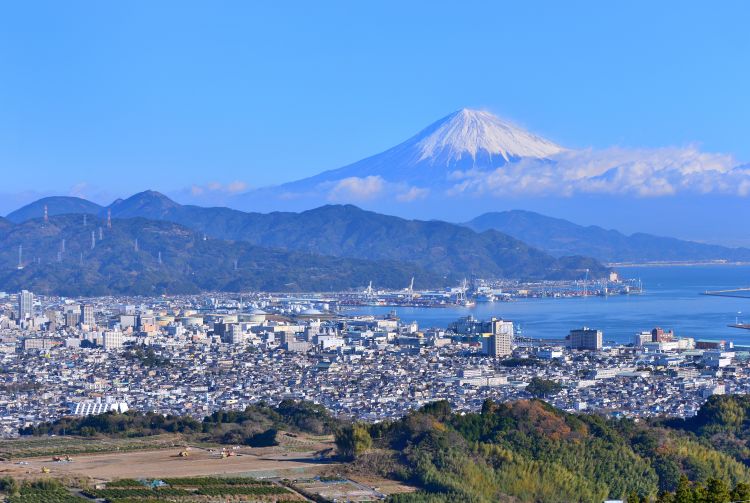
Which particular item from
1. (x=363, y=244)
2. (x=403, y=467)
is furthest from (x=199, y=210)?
(x=403, y=467)

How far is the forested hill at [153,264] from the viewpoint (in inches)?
3378

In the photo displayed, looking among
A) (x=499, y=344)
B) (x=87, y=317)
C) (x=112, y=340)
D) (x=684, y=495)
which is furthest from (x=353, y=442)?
(x=87, y=317)

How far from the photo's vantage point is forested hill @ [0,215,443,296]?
282 feet

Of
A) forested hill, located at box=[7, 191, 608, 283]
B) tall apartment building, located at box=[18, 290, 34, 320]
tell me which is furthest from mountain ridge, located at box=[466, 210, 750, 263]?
tall apartment building, located at box=[18, 290, 34, 320]

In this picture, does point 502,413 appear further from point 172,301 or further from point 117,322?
point 172,301

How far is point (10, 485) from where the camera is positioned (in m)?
16.2

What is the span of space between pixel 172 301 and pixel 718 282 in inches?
1548

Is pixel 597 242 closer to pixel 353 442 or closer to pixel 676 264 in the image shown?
pixel 676 264

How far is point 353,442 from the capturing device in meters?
18.9

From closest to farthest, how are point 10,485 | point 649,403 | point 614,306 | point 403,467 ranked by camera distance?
point 10,485 → point 403,467 → point 649,403 → point 614,306

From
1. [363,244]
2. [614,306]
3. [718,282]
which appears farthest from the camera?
[363,244]

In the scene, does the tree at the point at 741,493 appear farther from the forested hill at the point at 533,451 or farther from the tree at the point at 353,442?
the tree at the point at 353,442

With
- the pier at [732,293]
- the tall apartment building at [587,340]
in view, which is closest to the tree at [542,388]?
the tall apartment building at [587,340]

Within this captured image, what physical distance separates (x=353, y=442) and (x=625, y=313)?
148 ft
